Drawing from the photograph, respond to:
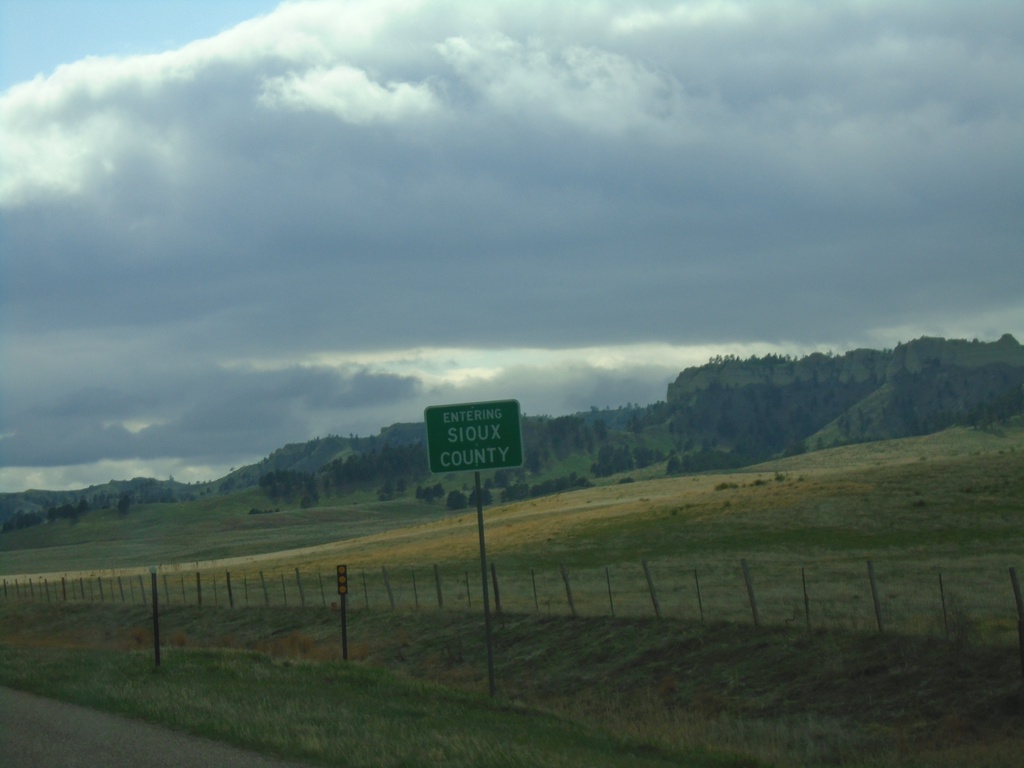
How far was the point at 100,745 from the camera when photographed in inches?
540

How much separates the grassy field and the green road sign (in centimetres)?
416

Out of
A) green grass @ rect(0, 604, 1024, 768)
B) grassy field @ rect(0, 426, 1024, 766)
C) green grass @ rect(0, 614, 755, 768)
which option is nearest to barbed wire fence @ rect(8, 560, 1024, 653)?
grassy field @ rect(0, 426, 1024, 766)

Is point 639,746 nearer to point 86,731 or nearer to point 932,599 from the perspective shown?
point 86,731

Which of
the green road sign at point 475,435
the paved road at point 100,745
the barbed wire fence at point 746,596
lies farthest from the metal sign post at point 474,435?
the barbed wire fence at point 746,596

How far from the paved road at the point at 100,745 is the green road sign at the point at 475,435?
6.27m

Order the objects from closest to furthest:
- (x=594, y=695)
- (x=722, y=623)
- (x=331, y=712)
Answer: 1. (x=331, y=712)
2. (x=594, y=695)
3. (x=722, y=623)

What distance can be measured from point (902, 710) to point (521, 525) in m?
70.3

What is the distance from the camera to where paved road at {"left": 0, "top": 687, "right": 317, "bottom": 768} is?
41.2 ft

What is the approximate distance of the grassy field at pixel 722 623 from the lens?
18719 millimetres

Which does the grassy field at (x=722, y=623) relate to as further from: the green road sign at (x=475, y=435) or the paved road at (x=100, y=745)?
the green road sign at (x=475, y=435)

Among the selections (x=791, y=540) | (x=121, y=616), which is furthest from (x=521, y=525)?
(x=121, y=616)

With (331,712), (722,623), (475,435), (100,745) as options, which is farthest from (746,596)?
(100,745)

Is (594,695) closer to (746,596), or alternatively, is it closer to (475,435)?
(475,435)

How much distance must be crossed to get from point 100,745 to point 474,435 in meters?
7.63
